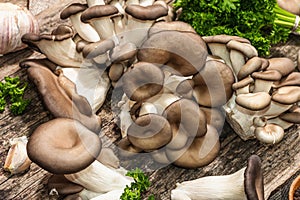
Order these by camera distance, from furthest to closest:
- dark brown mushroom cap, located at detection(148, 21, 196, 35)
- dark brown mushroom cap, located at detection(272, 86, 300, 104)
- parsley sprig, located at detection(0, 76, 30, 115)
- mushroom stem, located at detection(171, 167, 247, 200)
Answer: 1. parsley sprig, located at detection(0, 76, 30, 115)
2. dark brown mushroom cap, located at detection(148, 21, 196, 35)
3. dark brown mushroom cap, located at detection(272, 86, 300, 104)
4. mushroom stem, located at detection(171, 167, 247, 200)

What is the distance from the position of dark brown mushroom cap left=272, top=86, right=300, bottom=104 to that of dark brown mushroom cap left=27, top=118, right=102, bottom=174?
127cm

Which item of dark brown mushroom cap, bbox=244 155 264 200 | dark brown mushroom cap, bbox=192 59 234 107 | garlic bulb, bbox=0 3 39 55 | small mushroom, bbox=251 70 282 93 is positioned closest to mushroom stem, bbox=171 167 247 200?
dark brown mushroom cap, bbox=244 155 264 200

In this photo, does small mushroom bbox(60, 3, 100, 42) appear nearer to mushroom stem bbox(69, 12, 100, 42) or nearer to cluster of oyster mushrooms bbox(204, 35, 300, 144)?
mushroom stem bbox(69, 12, 100, 42)

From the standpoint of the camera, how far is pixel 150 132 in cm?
332

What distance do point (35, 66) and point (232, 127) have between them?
1541mm

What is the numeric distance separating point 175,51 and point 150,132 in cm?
59

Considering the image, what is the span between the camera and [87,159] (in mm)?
2980

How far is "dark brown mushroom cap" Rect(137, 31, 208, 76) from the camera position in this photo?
349 cm

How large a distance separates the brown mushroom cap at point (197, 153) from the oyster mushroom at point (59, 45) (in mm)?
1079

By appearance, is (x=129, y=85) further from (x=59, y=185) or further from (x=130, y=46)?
(x=59, y=185)

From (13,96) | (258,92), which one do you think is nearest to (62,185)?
(13,96)

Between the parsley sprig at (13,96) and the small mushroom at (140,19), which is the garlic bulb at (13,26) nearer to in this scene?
the parsley sprig at (13,96)

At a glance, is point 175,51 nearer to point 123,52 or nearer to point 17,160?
point 123,52

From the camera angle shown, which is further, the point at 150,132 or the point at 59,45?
the point at 59,45
